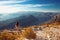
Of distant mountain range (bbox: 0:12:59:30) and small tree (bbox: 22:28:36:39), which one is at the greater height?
distant mountain range (bbox: 0:12:59:30)

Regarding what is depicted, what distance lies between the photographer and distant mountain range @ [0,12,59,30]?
4.95 m

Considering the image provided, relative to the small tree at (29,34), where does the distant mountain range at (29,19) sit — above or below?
above

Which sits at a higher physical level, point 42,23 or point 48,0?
point 48,0

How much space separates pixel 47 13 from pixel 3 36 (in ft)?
3.80

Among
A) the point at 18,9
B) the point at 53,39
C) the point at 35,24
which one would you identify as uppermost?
the point at 18,9

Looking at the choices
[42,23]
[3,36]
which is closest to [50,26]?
[42,23]

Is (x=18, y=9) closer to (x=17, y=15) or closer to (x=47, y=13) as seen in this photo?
(x=17, y=15)

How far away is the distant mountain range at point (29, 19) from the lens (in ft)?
16.3

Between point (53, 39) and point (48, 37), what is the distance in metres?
0.12

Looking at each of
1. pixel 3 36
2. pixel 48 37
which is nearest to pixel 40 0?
pixel 48 37

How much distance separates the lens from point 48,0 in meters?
5.18

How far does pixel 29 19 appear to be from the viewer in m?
5.04

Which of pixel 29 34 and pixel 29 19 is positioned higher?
pixel 29 19

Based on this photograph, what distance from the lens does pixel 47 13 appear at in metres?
5.14
